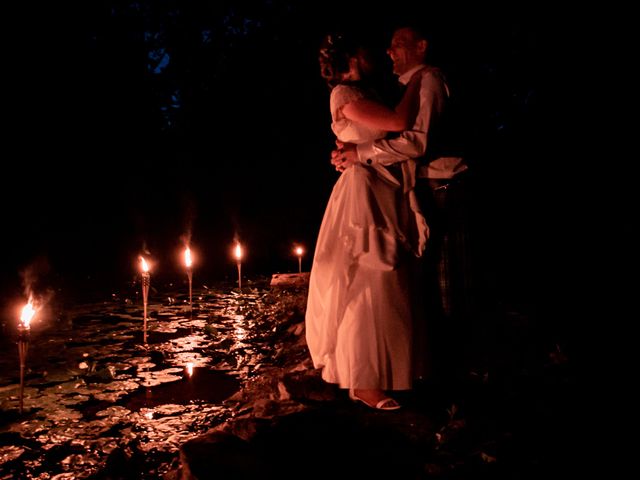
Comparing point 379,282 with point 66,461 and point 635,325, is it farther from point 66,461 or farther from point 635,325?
point 635,325

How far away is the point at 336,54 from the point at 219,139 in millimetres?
14496

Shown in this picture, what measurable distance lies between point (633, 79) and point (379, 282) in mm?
5366

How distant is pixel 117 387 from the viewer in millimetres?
4293

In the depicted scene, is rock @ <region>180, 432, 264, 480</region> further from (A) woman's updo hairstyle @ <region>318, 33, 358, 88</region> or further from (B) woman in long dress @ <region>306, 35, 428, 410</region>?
(A) woman's updo hairstyle @ <region>318, 33, 358, 88</region>

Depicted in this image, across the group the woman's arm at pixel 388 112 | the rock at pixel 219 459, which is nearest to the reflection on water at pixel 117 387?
the rock at pixel 219 459

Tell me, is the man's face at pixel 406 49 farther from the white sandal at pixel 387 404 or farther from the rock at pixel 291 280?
the rock at pixel 291 280

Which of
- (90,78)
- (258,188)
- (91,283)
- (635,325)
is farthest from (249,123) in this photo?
(635,325)

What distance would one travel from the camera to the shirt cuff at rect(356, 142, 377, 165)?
2979 mm

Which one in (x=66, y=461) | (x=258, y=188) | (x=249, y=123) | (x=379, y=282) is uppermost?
(x=249, y=123)

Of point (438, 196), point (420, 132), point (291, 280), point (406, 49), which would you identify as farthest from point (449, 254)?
point (291, 280)

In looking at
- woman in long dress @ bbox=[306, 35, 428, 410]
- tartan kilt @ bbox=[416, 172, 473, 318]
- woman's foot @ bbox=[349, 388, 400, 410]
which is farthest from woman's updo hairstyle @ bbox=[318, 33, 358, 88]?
woman's foot @ bbox=[349, 388, 400, 410]

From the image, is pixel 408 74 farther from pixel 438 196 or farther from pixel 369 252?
pixel 369 252

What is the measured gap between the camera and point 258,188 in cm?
1844

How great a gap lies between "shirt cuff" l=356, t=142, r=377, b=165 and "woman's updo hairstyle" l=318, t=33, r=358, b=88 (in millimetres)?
492
